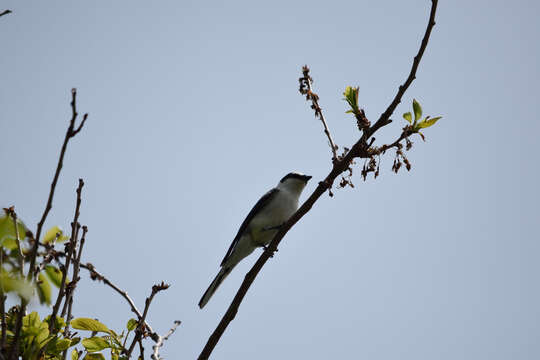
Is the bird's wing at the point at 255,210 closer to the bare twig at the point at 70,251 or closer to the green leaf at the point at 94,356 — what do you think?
the green leaf at the point at 94,356

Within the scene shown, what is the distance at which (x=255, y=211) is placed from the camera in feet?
25.1

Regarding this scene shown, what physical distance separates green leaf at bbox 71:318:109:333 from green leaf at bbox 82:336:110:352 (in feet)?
0.22

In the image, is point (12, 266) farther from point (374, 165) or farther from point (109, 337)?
point (374, 165)

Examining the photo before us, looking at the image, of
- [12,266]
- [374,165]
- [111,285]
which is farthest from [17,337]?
[374,165]

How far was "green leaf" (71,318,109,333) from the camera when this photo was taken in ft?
10.1

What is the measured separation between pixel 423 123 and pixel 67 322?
271 cm

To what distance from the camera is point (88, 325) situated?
3094mm

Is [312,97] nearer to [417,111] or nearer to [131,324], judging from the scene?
[417,111]

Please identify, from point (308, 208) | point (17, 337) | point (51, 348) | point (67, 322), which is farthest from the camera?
point (308, 208)

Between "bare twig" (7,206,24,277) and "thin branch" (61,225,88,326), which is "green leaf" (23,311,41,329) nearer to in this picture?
"thin branch" (61,225,88,326)

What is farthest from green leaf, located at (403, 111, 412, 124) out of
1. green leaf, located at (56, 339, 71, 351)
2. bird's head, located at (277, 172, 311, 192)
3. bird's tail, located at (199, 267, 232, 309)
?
bird's head, located at (277, 172, 311, 192)

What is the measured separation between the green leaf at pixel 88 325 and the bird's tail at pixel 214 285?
287 cm

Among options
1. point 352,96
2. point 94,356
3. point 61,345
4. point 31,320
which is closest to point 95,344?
point 94,356

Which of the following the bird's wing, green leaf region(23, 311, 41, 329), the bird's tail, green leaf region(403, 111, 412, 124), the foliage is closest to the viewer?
the foliage
